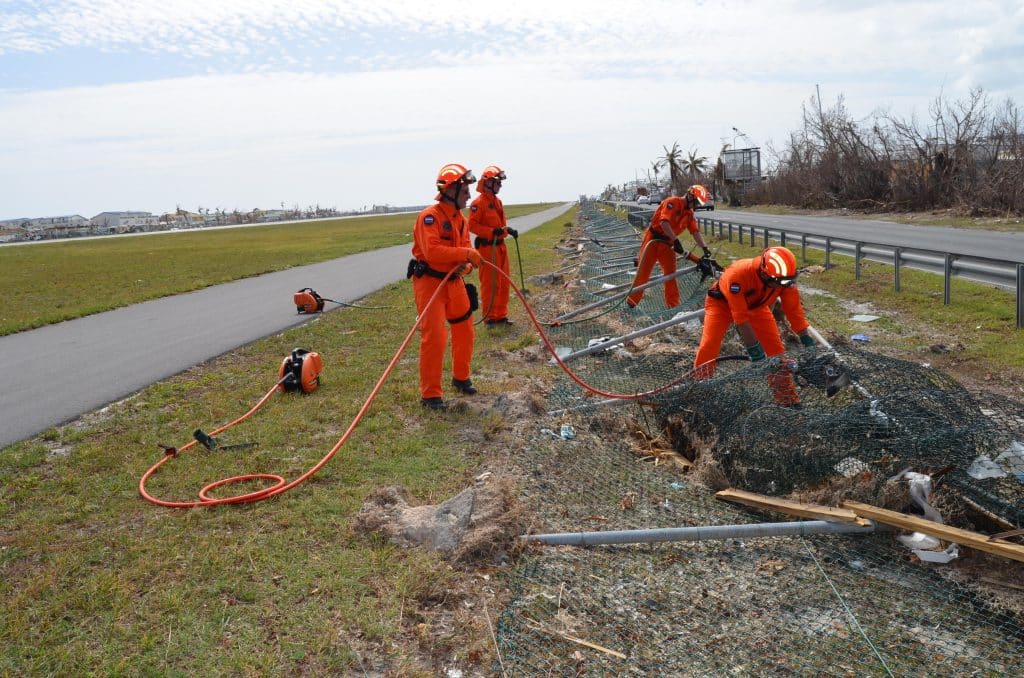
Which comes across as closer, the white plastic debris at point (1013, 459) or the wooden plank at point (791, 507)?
the wooden plank at point (791, 507)

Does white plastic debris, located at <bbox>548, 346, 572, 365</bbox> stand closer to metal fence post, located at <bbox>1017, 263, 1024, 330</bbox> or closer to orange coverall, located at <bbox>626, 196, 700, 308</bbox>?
orange coverall, located at <bbox>626, 196, 700, 308</bbox>

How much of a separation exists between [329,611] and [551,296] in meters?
10.8

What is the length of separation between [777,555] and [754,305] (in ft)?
9.09

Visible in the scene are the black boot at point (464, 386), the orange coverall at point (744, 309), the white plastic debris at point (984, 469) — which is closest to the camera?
the white plastic debris at point (984, 469)

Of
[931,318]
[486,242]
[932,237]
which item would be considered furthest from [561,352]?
[932,237]

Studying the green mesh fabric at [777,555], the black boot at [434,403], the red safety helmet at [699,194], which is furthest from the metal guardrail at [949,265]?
the black boot at [434,403]

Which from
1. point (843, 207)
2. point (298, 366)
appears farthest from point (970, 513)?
point (843, 207)

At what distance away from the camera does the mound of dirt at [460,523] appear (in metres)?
4.11

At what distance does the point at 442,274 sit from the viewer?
6.69 m

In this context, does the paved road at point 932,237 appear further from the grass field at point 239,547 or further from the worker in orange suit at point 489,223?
the grass field at point 239,547

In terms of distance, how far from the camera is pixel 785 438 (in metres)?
4.73

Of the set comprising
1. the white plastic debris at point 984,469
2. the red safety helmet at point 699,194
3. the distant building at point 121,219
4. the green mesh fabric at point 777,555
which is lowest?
the green mesh fabric at point 777,555

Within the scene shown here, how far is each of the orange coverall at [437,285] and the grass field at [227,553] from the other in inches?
16.1

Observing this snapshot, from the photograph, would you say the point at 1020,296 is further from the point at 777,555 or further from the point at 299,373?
the point at 299,373
